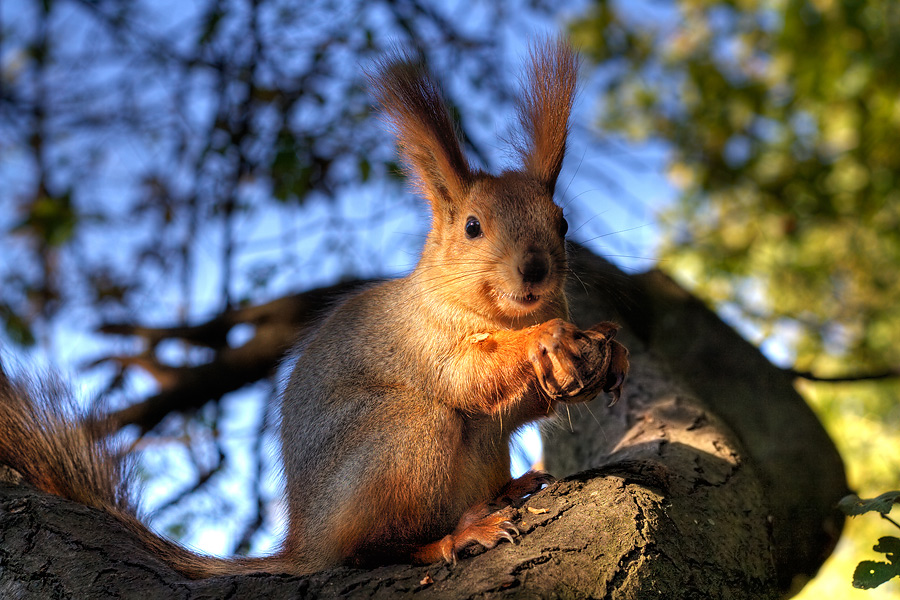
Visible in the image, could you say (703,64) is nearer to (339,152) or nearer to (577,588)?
(339,152)

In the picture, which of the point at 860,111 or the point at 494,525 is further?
the point at 860,111

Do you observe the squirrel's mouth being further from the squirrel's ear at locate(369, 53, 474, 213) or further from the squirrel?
the squirrel's ear at locate(369, 53, 474, 213)

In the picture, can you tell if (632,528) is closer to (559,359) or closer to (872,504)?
(559,359)

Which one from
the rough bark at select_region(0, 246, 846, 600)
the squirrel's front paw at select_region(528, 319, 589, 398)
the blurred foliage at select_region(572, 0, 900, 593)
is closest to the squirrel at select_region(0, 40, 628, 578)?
the squirrel's front paw at select_region(528, 319, 589, 398)

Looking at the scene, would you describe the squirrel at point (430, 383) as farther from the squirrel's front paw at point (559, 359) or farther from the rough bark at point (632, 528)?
the rough bark at point (632, 528)

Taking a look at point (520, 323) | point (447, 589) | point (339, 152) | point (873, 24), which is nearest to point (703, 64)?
point (873, 24)

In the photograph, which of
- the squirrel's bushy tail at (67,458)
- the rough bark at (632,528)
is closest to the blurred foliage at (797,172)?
the rough bark at (632,528)

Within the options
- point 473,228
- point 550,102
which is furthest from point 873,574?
point 550,102

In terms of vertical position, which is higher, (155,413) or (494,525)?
(155,413)
